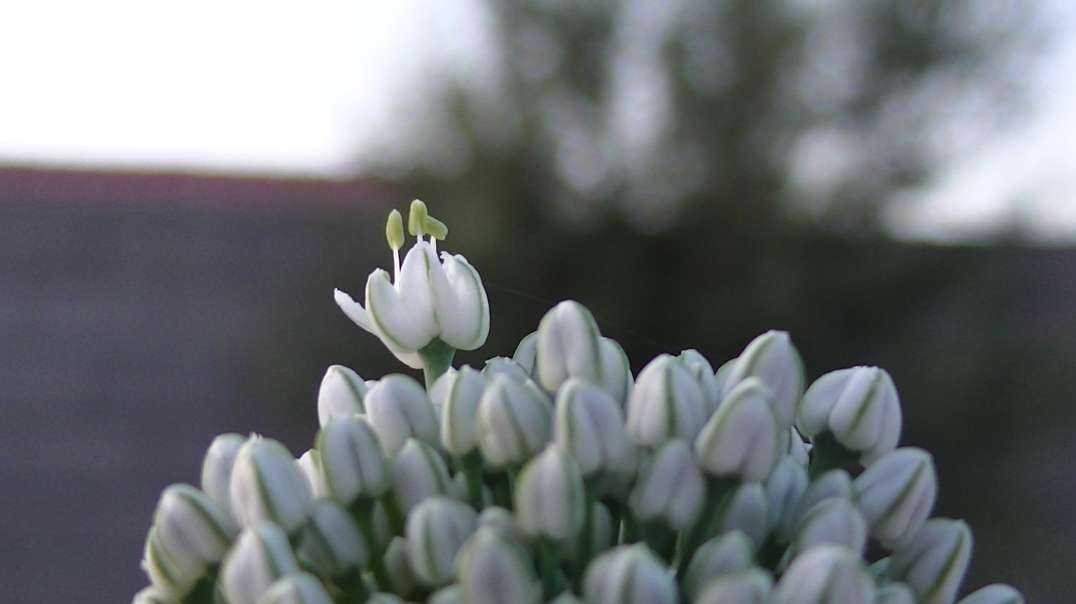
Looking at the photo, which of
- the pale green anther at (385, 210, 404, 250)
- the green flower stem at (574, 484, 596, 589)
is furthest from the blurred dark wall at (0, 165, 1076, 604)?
the green flower stem at (574, 484, 596, 589)

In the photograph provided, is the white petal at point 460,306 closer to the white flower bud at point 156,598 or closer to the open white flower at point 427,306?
the open white flower at point 427,306

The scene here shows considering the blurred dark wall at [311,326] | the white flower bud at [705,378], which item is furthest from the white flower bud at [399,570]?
the blurred dark wall at [311,326]

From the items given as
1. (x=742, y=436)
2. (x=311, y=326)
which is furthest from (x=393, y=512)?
(x=311, y=326)

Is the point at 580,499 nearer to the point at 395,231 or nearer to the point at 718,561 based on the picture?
the point at 718,561

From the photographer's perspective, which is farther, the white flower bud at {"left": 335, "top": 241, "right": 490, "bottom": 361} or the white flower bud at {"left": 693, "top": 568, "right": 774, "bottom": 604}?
the white flower bud at {"left": 335, "top": 241, "right": 490, "bottom": 361}

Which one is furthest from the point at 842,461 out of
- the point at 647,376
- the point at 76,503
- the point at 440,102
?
the point at 76,503

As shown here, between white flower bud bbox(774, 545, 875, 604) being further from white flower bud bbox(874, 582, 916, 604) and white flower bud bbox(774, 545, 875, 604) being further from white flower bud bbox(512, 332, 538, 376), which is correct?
white flower bud bbox(512, 332, 538, 376)

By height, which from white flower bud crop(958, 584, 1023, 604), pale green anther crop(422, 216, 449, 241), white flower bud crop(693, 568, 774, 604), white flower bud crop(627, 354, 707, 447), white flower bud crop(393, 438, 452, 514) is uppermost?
pale green anther crop(422, 216, 449, 241)
